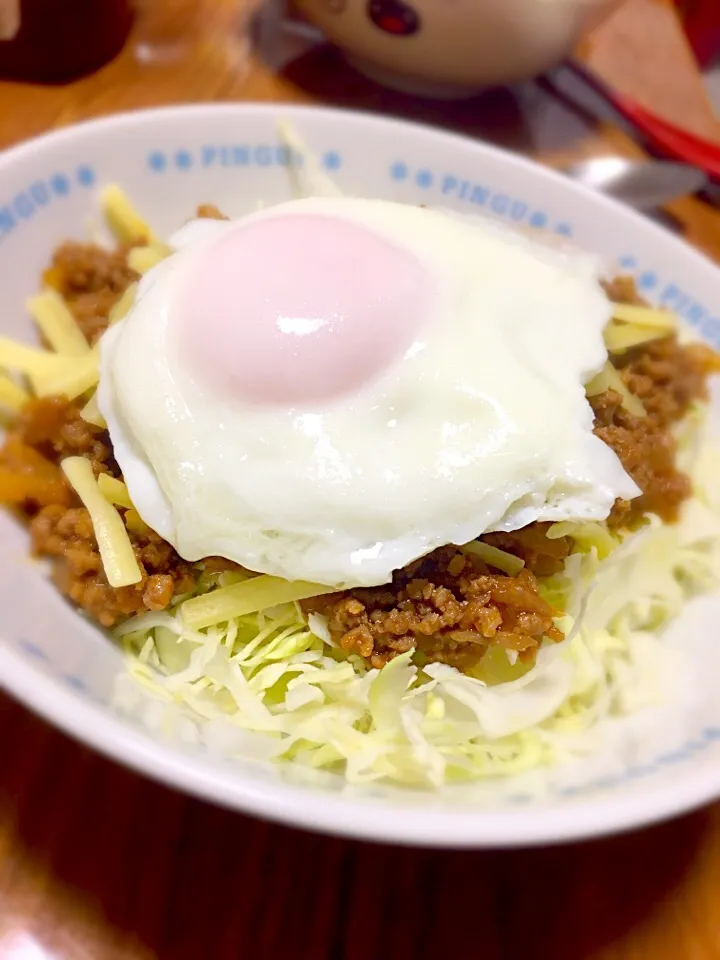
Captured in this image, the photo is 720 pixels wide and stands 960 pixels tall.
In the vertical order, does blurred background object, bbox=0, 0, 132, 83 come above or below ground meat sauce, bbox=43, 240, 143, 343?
above

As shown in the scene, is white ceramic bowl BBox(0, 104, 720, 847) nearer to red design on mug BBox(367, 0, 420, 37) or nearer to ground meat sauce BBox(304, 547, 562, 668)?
ground meat sauce BBox(304, 547, 562, 668)

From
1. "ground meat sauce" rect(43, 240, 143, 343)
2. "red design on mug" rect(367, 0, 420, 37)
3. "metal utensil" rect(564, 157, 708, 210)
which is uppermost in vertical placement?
"red design on mug" rect(367, 0, 420, 37)

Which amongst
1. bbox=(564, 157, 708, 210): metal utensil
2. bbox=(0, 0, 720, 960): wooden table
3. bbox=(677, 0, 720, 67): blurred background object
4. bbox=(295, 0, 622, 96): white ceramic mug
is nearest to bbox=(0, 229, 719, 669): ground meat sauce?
bbox=(0, 0, 720, 960): wooden table

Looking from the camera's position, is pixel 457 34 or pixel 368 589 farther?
pixel 457 34

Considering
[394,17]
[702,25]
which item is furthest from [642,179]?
[702,25]

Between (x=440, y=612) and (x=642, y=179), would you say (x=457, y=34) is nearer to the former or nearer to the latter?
(x=642, y=179)

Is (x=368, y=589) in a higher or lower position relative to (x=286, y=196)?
lower

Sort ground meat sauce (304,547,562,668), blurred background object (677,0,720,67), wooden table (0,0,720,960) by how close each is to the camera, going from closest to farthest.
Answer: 1. wooden table (0,0,720,960)
2. ground meat sauce (304,547,562,668)
3. blurred background object (677,0,720,67)
